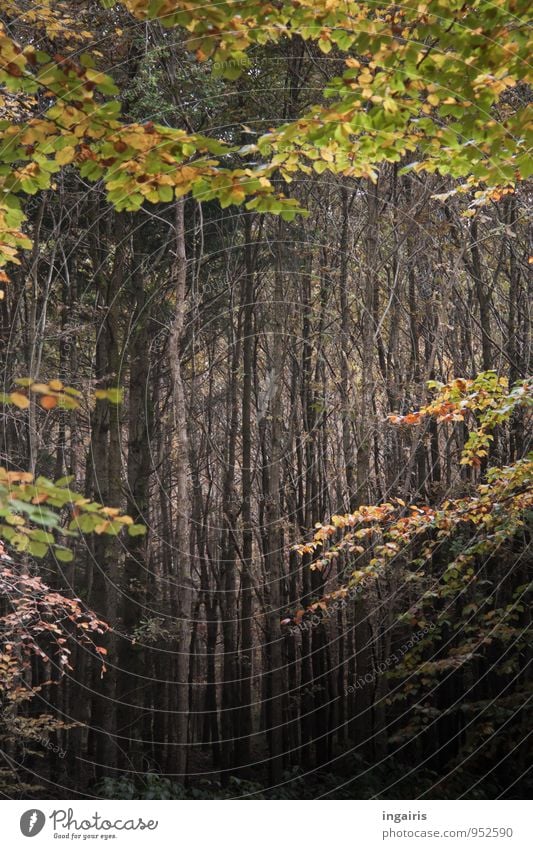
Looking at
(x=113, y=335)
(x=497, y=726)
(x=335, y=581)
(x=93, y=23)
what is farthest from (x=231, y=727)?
(x=93, y=23)

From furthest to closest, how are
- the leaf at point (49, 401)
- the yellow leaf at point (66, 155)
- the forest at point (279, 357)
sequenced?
1. the forest at point (279, 357)
2. the yellow leaf at point (66, 155)
3. the leaf at point (49, 401)

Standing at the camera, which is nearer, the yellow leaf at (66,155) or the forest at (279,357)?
the yellow leaf at (66,155)

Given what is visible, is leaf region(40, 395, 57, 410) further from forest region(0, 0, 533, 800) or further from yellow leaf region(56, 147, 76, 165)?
yellow leaf region(56, 147, 76, 165)

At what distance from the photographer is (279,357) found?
10906 mm

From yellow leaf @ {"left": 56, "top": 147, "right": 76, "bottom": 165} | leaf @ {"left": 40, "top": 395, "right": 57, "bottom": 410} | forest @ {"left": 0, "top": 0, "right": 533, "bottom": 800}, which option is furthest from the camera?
forest @ {"left": 0, "top": 0, "right": 533, "bottom": 800}

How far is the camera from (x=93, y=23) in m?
6.54

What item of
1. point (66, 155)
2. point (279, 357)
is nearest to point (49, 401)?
point (66, 155)

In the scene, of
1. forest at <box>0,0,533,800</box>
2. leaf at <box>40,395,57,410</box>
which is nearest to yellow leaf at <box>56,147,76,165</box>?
forest at <box>0,0,533,800</box>

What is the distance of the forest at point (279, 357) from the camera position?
10.8ft

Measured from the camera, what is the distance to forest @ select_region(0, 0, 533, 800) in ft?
10.8

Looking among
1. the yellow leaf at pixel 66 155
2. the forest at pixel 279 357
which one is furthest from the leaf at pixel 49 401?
the yellow leaf at pixel 66 155

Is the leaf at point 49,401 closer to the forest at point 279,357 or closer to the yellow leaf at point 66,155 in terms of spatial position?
the forest at point 279,357
